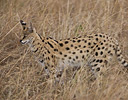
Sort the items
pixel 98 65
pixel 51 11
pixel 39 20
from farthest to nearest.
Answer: pixel 51 11 → pixel 39 20 → pixel 98 65

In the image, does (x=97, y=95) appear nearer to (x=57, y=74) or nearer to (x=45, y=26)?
(x=57, y=74)

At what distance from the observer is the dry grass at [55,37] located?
424 centimetres

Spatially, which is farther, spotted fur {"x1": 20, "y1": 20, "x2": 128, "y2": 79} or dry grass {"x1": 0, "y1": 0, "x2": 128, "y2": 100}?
spotted fur {"x1": 20, "y1": 20, "x2": 128, "y2": 79}

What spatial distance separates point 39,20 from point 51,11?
2.05 feet

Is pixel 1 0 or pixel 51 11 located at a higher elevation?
pixel 1 0

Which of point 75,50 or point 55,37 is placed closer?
point 75,50

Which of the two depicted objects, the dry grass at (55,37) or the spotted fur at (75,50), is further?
the spotted fur at (75,50)

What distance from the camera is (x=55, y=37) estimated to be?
573cm

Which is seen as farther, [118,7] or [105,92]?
[118,7]

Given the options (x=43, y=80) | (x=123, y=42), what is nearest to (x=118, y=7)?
(x=123, y=42)

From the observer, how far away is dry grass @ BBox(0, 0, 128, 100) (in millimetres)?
4242

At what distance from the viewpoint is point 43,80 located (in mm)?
4938

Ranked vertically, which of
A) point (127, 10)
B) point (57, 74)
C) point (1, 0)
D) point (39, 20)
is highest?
point (1, 0)

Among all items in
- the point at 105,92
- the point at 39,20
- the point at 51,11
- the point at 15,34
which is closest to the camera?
the point at 105,92
